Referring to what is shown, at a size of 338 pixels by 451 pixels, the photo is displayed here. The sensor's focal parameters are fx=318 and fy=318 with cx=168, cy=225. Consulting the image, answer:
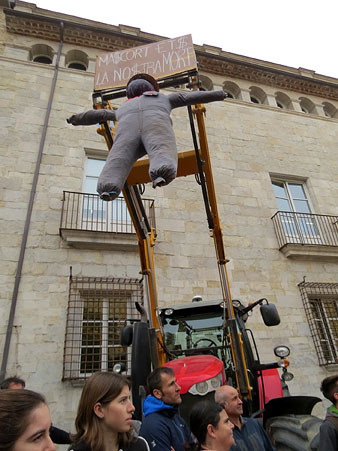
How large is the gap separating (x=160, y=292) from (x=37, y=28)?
32.3ft

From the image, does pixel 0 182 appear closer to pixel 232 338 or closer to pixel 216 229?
pixel 216 229

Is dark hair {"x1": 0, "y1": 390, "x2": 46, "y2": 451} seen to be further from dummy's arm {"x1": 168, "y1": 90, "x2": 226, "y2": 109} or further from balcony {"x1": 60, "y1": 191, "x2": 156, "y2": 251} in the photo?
balcony {"x1": 60, "y1": 191, "x2": 156, "y2": 251}

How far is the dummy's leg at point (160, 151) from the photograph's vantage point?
242 centimetres

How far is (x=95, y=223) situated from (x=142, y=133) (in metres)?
5.36


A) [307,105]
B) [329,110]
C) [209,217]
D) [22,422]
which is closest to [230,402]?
[22,422]

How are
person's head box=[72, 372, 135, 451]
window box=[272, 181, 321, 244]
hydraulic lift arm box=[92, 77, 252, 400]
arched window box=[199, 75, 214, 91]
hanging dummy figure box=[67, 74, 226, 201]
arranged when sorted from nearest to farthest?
person's head box=[72, 372, 135, 451], hanging dummy figure box=[67, 74, 226, 201], hydraulic lift arm box=[92, 77, 252, 400], window box=[272, 181, 321, 244], arched window box=[199, 75, 214, 91]

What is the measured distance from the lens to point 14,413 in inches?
46.4

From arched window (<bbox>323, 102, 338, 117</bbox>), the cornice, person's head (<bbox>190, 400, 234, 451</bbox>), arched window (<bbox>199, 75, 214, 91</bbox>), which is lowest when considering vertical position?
person's head (<bbox>190, 400, 234, 451</bbox>)

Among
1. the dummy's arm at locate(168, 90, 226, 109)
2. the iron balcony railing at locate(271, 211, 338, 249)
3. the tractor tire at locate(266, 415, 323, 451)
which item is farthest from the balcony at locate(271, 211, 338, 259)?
the dummy's arm at locate(168, 90, 226, 109)

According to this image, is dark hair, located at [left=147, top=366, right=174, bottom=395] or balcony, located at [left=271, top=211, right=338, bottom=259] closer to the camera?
dark hair, located at [left=147, top=366, right=174, bottom=395]

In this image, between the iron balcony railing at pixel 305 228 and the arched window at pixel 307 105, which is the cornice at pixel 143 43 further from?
the iron balcony railing at pixel 305 228

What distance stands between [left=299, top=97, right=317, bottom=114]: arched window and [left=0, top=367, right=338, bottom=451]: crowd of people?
508 inches

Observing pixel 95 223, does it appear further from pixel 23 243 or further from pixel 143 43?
pixel 143 43

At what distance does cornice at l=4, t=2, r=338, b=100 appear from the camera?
10.7 meters
